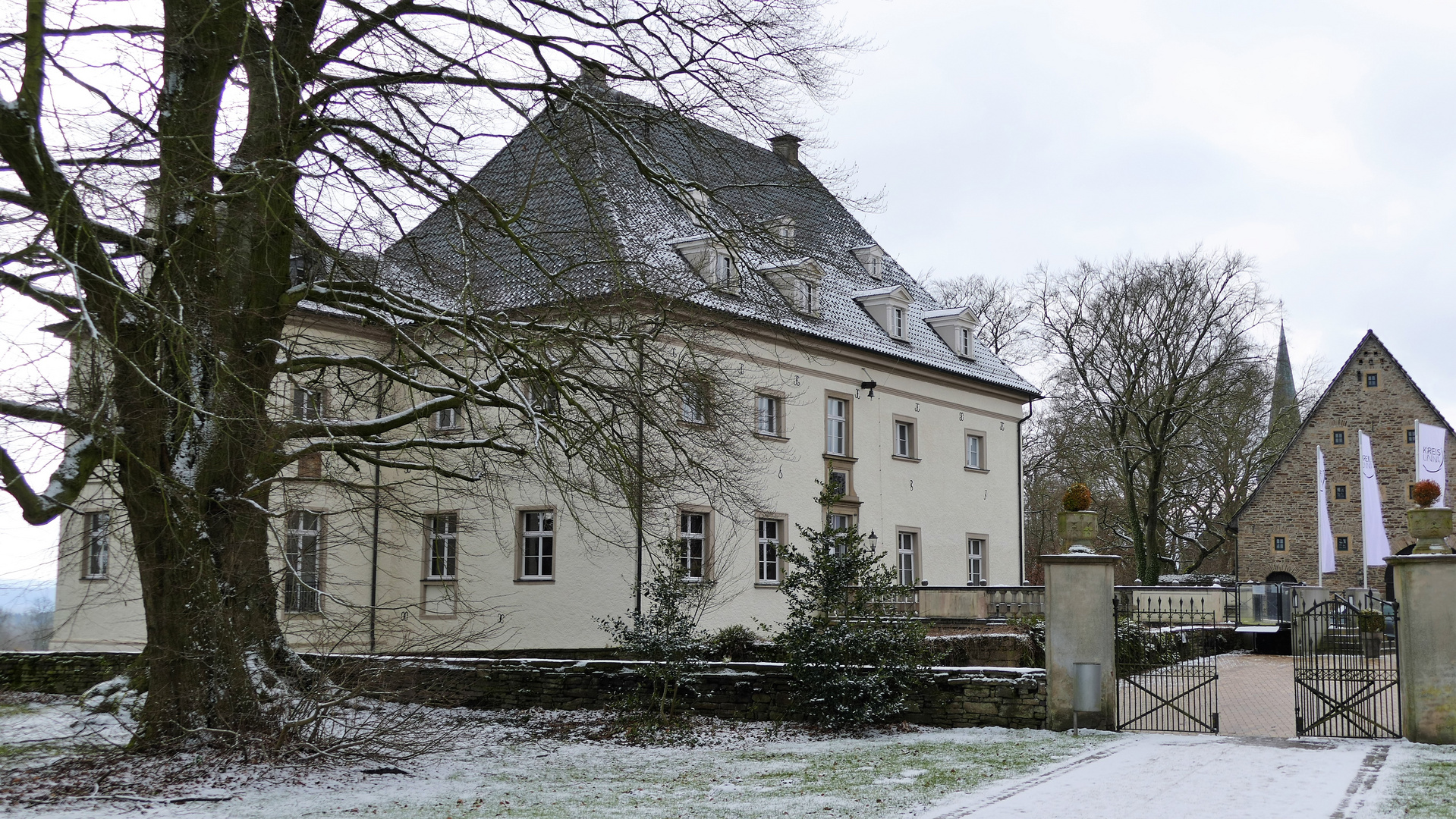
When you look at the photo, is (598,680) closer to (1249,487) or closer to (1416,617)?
(1416,617)

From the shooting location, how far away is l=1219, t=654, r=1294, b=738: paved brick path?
13617 millimetres

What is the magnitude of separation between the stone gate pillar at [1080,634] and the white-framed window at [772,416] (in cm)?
1170

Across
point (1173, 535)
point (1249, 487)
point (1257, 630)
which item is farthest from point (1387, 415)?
point (1257, 630)

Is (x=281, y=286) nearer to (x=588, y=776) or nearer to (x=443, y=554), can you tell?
(x=588, y=776)

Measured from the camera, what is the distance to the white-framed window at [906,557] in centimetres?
2800

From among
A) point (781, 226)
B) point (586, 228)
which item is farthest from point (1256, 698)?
point (586, 228)

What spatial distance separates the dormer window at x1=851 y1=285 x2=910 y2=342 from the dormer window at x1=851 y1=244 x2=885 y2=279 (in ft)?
5.29

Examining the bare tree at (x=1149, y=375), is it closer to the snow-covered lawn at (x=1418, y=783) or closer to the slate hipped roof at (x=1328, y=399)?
the slate hipped roof at (x=1328, y=399)

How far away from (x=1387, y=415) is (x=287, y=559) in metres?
42.2

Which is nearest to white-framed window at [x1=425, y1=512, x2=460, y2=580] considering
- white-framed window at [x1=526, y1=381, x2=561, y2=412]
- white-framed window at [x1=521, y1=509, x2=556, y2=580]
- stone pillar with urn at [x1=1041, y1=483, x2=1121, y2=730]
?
white-framed window at [x1=521, y1=509, x2=556, y2=580]

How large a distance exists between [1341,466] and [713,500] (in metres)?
36.0

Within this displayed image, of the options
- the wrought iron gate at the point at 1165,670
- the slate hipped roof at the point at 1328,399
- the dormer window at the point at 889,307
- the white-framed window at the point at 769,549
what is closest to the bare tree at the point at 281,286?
the wrought iron gate at the point at 1165,670

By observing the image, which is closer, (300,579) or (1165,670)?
(300,579)

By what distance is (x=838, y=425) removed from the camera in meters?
26.5
